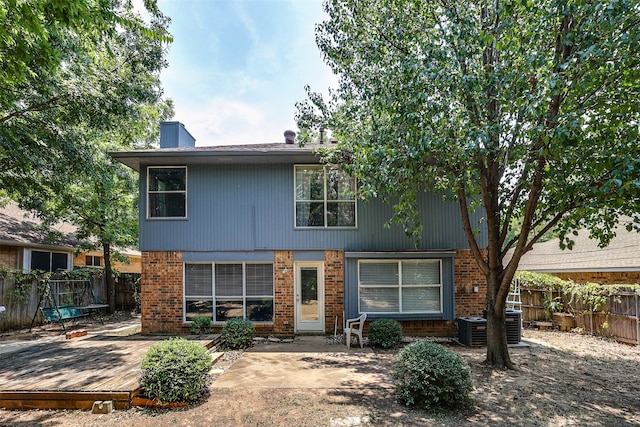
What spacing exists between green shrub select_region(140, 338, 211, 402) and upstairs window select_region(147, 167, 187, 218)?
5.55 meters

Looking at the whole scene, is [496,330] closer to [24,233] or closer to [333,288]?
[333,288]

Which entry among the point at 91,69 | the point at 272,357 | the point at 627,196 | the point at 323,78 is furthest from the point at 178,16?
the point at 627,196

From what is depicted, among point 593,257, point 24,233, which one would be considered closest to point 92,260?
point 24,233

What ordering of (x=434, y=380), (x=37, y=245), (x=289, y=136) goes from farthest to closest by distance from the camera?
(x=37, y=245) < (x=289, y=136) < (x=434, y=380)

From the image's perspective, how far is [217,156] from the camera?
31.5 feet

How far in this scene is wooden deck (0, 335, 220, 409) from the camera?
5.21 metres

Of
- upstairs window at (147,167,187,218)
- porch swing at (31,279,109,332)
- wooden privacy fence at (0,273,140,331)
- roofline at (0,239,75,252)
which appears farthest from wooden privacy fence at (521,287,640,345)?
roofline at (0,239,75,252)

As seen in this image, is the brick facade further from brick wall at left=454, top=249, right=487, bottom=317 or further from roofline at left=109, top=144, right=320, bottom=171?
roofline at left=109, top=144, right=320, bottom=171

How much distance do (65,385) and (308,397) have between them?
12.3ft

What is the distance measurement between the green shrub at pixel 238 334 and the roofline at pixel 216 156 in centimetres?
432

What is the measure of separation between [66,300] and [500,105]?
14493mm

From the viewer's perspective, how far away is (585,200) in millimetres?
5609

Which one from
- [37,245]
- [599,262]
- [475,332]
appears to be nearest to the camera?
[475,332]

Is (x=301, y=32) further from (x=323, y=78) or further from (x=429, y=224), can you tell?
(x=429, y=224)
